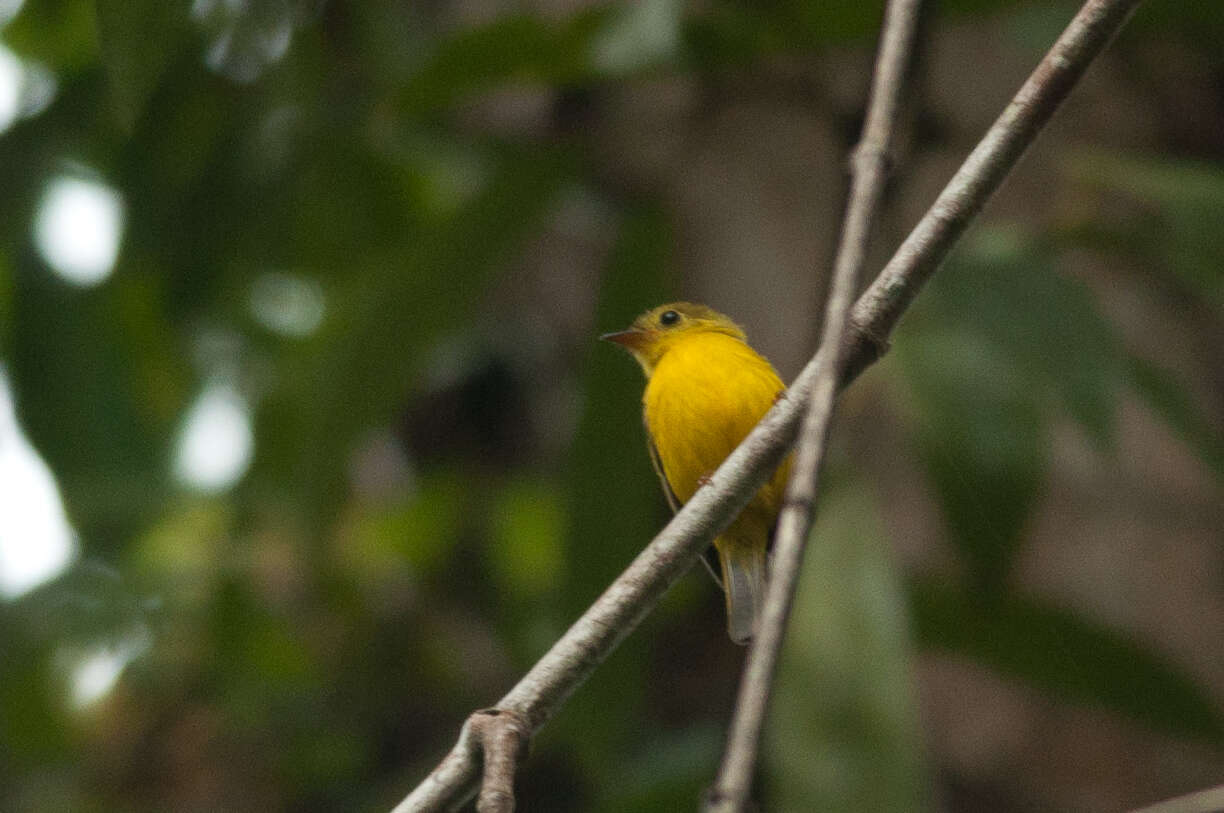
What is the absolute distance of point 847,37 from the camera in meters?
2.84

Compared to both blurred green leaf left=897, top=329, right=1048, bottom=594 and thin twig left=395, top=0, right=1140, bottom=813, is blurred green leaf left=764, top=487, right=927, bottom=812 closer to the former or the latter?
blurred green leaf left=897, top=329, right=1048, bottom=594

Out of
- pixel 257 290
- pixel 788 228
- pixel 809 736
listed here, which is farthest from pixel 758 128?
pixel 257 290

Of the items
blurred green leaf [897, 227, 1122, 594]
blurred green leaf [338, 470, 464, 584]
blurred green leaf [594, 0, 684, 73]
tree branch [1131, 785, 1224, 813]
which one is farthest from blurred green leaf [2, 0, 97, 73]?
tree branch [1131, 785, 1224, 813]

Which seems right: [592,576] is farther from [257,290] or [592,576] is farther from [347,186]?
[257,290]

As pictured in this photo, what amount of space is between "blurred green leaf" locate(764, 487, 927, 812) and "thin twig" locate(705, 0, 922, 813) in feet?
4.37

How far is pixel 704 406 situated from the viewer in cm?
173

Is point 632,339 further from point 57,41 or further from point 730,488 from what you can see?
point 57,41

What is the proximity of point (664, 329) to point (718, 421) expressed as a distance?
0.33 m

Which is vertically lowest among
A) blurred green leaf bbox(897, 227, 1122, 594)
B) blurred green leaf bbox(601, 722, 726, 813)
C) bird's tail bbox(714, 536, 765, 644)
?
blurred green leaf bbox(601, 722, 726, 813)

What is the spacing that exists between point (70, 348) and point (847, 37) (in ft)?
6.93

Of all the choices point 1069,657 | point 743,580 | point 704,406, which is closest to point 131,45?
point 704,406

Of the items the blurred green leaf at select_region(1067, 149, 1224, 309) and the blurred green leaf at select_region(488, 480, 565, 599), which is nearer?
the blurred green leaf at select_region(1067, 149, 1224, 309)

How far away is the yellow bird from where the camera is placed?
166 centimetres

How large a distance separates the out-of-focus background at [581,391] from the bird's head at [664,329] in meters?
0.32
